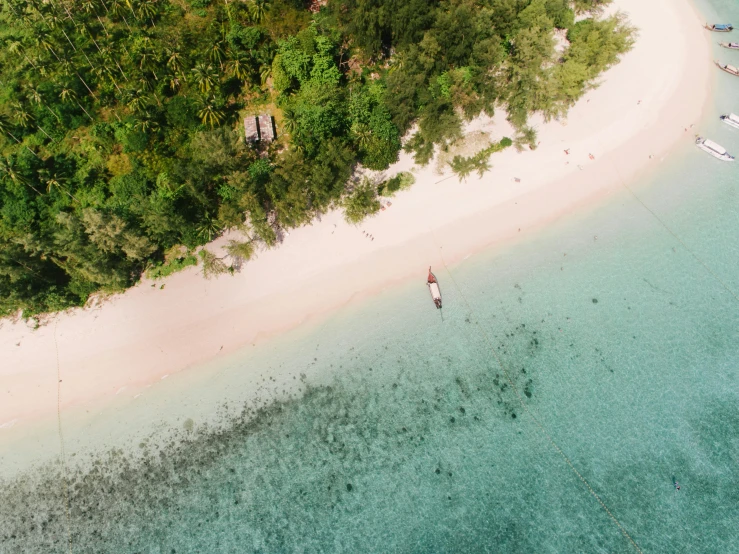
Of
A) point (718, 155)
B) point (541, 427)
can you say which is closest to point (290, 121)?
point (541, 427)

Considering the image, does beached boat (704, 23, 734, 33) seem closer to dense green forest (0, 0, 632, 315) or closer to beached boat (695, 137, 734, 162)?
beached boat (695, 137, 734, 162)

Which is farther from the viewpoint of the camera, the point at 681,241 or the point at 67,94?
the point at 67,94

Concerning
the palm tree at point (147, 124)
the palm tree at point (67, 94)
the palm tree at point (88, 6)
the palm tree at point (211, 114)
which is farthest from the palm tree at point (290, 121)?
the palm tree at point (88, 6)

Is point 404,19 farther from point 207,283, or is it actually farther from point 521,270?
point 207,283

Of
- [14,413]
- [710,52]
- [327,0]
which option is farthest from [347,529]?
[710,52]

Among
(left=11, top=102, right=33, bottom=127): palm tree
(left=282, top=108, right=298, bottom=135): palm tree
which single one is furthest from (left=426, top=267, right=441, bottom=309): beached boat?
(left=11, top=102, right=33, bottom=127): palm tree

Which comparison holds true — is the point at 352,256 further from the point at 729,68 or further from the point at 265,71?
the point at 729,68
